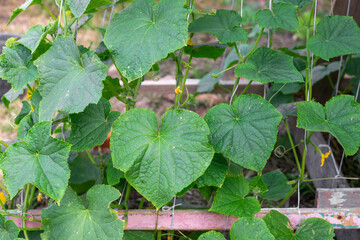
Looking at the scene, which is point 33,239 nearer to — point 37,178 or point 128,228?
point 128,228

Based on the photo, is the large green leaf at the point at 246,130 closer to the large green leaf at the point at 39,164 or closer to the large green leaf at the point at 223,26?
the large green leaf at the point at 223,26

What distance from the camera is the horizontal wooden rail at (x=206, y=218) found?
1.35 m

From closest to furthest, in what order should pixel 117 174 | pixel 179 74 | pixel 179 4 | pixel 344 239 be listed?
pixel 179 4 → pixel 117 174 → pixel 179 74 → pixel 344 239

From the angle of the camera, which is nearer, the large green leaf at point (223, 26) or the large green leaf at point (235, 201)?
the large green leaf at point (235, 201)

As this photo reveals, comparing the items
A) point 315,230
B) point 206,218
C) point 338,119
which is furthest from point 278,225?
point 338,119

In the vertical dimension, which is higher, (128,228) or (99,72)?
(99,72)

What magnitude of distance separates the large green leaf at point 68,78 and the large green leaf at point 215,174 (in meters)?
0.44

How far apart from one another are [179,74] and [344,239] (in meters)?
1.07

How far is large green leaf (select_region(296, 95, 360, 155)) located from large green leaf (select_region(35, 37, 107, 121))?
0.65 meters

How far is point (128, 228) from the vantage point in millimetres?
1381

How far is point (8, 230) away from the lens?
3.96ft

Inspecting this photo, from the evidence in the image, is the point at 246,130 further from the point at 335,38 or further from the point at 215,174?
→ the point at 335,38

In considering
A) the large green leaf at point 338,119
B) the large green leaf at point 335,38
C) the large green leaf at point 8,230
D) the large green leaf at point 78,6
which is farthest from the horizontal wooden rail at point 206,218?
the large green leaf at point 78,6

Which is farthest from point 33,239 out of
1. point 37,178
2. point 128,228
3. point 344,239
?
point 344,239
